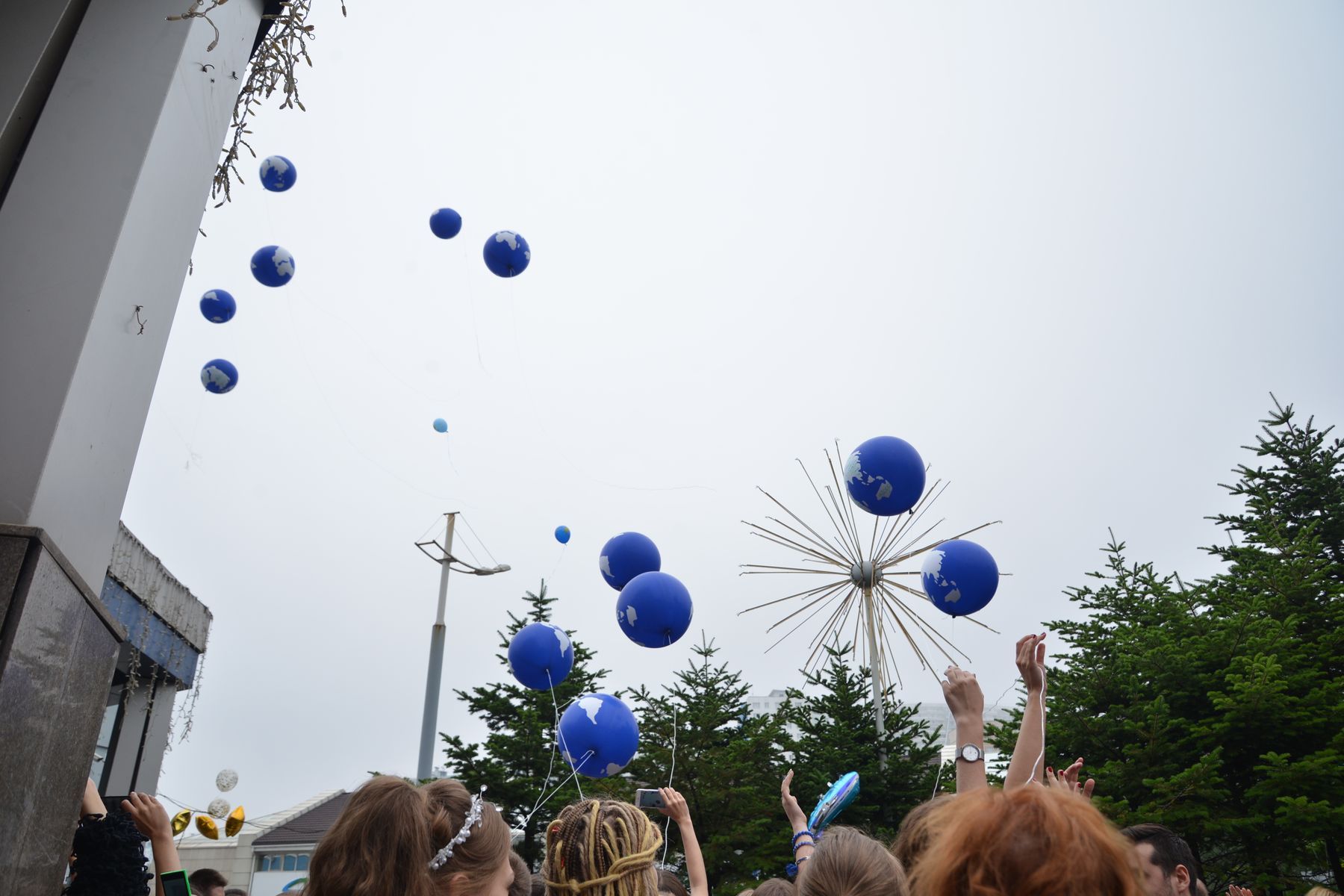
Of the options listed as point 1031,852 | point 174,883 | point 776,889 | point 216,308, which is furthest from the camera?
point 216,308

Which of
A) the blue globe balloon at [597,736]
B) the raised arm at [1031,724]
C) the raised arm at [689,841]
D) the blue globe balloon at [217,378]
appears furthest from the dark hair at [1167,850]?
the blue globe balloon at [217,378]

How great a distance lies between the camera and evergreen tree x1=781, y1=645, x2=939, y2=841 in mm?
15555

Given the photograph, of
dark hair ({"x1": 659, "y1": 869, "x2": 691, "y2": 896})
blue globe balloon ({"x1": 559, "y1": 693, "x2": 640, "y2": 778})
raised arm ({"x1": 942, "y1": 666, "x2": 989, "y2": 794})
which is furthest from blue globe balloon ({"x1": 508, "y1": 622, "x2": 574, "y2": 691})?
raised arm ({"x1": 942, "y1": 666, "x2": 989, "y2": 794})

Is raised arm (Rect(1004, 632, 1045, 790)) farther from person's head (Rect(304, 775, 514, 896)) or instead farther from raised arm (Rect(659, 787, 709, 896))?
person's head (Rect(304, 775, 514, 896))

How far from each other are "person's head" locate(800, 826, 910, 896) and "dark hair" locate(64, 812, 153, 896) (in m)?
1.96

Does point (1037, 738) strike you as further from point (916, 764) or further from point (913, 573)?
point (916, 764)

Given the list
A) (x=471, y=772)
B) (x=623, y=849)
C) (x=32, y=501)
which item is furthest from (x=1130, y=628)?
(x=32, y=501)

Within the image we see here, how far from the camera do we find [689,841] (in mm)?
3133

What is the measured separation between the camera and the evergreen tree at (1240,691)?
11.4 meters

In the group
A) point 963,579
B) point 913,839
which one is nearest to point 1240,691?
point 963,579

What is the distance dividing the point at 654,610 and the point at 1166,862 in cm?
486

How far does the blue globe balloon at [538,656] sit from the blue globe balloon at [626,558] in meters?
0.86

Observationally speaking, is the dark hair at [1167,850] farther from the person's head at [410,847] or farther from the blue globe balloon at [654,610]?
the blue globe balloon at [654,610]

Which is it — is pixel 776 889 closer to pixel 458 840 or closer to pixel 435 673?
pixel 458 840
